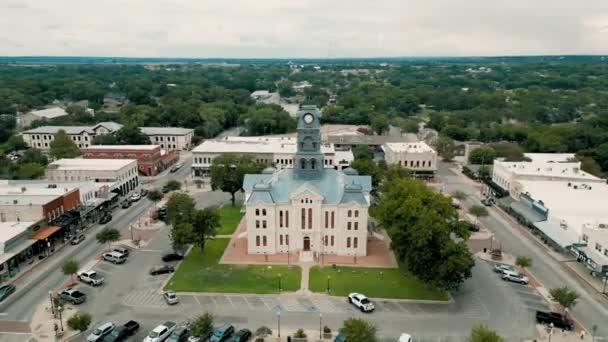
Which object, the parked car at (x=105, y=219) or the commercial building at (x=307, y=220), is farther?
the parked car at (x=105, y=219)

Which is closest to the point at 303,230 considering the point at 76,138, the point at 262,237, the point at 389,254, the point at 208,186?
the point at 262,237

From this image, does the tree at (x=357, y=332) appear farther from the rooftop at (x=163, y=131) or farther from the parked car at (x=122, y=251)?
the rooftop at (x=163, y=131)

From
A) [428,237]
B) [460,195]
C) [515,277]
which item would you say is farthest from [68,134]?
[515,277]

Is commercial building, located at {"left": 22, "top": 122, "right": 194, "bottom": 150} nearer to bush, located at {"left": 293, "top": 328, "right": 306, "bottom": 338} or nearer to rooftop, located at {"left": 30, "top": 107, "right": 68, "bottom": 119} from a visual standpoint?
rooftop, located at {"left": 30, "top": 107, "right": 68, "bottom": 119}

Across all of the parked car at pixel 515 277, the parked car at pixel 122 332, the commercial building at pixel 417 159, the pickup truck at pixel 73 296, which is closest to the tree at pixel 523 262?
the parked car at pixel 515 277

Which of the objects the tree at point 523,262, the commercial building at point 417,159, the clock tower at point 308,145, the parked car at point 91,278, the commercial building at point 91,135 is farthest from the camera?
the commercial building at point 91,135

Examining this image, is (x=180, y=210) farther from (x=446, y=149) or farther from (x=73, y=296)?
(x=446, y=149)
